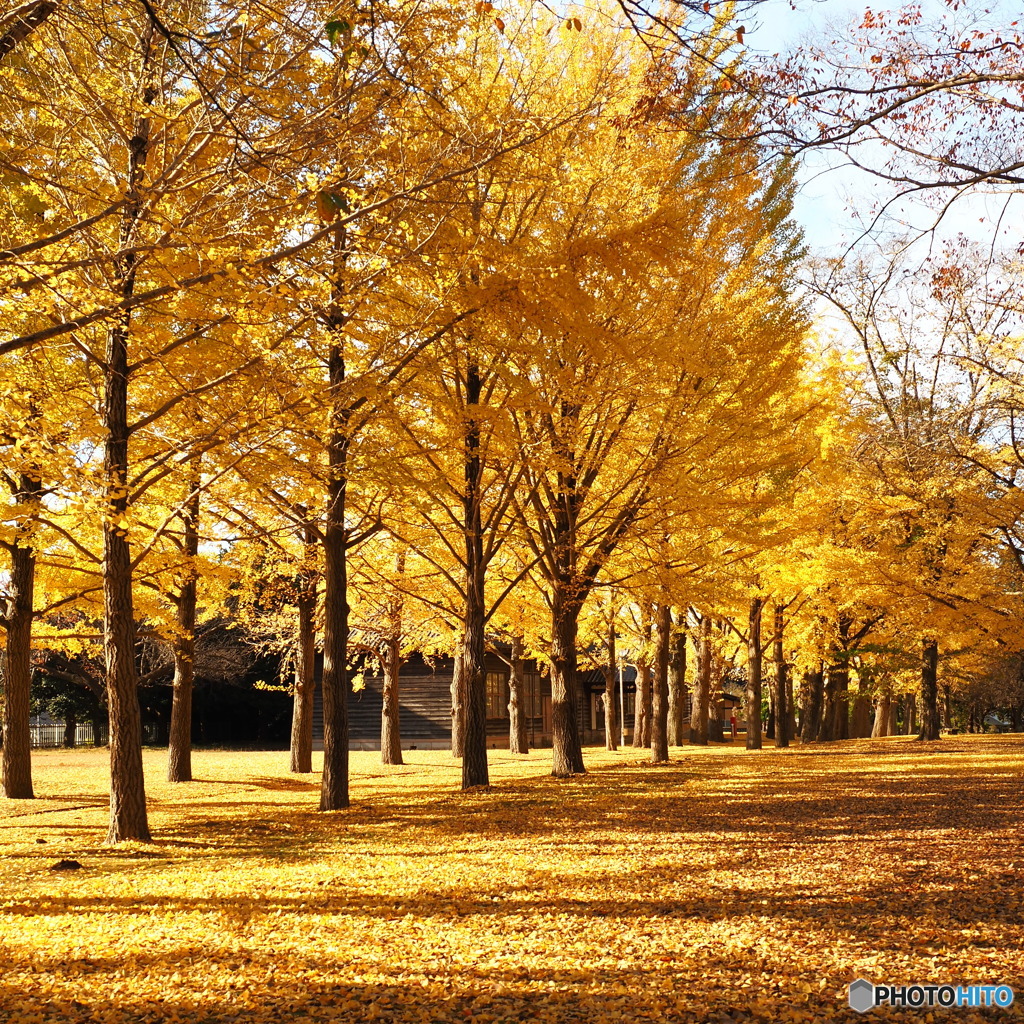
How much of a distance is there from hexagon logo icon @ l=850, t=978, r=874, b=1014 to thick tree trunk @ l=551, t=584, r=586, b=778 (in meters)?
11.2

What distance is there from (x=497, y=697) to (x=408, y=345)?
2593 cm

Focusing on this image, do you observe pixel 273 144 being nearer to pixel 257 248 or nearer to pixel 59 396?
pixel 257 248

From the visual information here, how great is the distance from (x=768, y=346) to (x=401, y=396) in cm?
565

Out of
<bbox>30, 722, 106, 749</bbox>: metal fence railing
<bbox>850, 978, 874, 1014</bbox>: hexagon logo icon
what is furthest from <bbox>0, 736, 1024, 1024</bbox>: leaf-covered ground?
<bbox>30, 722, 106, 749</bbox>: metal fence railing

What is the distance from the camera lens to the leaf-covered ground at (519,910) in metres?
4.72

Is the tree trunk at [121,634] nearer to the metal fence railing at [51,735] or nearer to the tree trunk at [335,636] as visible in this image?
the tree trunk at [335,636]

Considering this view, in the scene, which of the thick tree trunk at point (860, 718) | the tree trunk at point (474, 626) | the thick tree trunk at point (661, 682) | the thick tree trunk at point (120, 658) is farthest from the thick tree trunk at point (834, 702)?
the thick tree trunk at point (120, 658)

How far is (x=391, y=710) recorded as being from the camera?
23.5 meters

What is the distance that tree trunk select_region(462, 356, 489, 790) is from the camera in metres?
13.9

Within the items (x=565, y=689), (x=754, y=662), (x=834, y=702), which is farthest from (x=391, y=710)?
(x=834, y=702)

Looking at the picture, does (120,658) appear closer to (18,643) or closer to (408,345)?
(408,345)

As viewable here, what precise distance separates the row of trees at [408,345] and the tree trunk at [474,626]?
0.17 ft

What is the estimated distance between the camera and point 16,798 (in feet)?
47.1

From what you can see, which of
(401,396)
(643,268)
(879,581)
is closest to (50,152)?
(401,396)
